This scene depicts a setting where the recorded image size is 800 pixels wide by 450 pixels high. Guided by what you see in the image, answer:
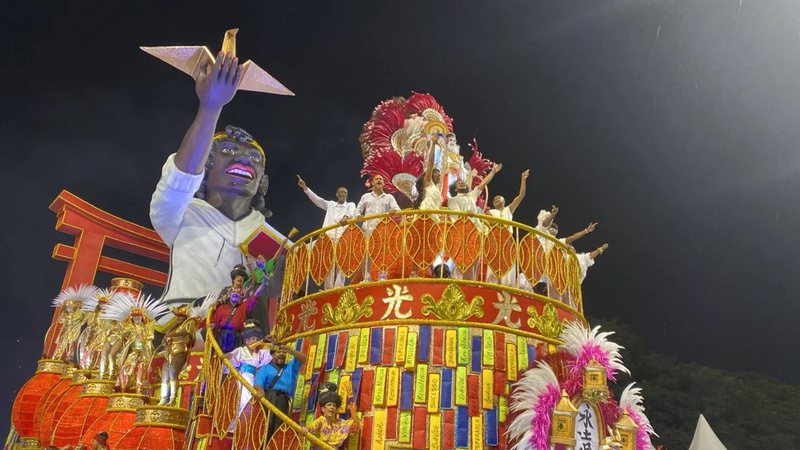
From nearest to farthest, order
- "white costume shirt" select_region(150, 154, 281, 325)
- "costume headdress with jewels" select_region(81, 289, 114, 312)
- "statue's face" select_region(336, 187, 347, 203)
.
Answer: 1. "statue's face" select_region(336, 187, 347, 203)
2. "costume headdress with jewels" select_region(81, 289, 114, 312)
3. "white costume shirt" select_region(150, 154, 281, 325)

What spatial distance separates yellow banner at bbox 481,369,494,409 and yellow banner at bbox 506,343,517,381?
209mm

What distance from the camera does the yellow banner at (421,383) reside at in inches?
283

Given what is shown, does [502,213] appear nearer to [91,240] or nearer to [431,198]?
[431,198]

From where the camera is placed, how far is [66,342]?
1102cm

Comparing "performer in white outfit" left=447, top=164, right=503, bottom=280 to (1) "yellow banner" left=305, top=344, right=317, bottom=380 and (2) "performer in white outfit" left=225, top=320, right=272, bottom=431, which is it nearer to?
(1) "yellow banner" left=305, top=344, right=317, bottom=380

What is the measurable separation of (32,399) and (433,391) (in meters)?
6.50

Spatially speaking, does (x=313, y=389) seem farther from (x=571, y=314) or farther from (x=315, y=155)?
(x=315, y=155)

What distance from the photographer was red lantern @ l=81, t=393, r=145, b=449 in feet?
25.9

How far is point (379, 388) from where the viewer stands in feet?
24.0

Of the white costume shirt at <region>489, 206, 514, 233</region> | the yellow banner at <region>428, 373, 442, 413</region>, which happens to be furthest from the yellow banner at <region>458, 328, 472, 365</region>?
the white costume shirt at <region>489, 206, 514, 233</region>

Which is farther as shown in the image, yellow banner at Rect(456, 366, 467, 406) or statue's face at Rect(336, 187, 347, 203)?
statue's face at Rect(336, 187, 347, 203)

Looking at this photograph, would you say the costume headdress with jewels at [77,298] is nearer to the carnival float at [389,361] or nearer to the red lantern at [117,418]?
the carnival float at [389,361]

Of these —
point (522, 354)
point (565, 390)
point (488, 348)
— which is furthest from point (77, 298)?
point (565, 390)

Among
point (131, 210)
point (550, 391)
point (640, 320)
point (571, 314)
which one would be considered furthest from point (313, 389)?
point (640, 320)
